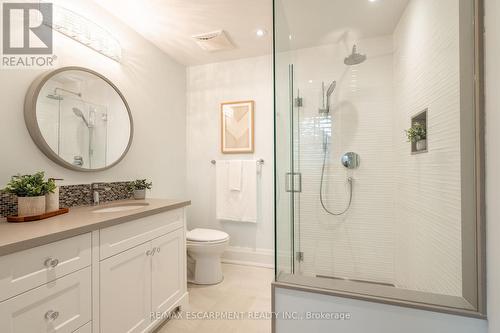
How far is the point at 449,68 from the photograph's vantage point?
1.15 meters

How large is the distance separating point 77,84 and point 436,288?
2.54m

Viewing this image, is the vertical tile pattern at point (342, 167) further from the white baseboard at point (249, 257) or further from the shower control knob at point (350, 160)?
the white baseboard at point (249, 257)

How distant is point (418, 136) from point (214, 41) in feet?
6.31

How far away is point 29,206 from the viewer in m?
1.22

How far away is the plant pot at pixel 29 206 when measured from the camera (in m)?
1.21

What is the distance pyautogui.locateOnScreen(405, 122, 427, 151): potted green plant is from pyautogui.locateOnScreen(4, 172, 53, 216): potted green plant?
2.22 meters

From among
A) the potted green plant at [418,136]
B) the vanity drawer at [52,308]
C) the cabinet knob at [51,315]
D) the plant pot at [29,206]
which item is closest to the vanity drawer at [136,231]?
the vanity drawer at [52,308]

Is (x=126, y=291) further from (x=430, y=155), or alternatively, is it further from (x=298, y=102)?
(x=430, y=155)

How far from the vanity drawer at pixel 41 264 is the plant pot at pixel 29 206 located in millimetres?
367

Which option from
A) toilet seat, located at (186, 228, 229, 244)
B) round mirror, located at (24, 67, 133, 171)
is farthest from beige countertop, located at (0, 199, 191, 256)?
toilet seat, located at (186, 228, 229, 244)

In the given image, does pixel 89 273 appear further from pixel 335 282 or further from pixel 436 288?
pixel 436 288

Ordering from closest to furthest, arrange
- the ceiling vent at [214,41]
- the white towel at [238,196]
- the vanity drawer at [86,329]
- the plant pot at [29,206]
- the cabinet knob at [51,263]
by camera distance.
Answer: the cabinet knob at [51,263] < the vanity drawer at [86,329] < the plant pot at [29,206] < the ceiling vent at [214,41] < the white towel at [238,196]

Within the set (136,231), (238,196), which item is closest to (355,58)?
(238,196)

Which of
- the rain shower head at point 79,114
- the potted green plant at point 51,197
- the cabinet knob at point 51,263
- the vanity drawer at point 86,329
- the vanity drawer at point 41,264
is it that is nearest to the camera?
the vanity drawer at point 41,264
